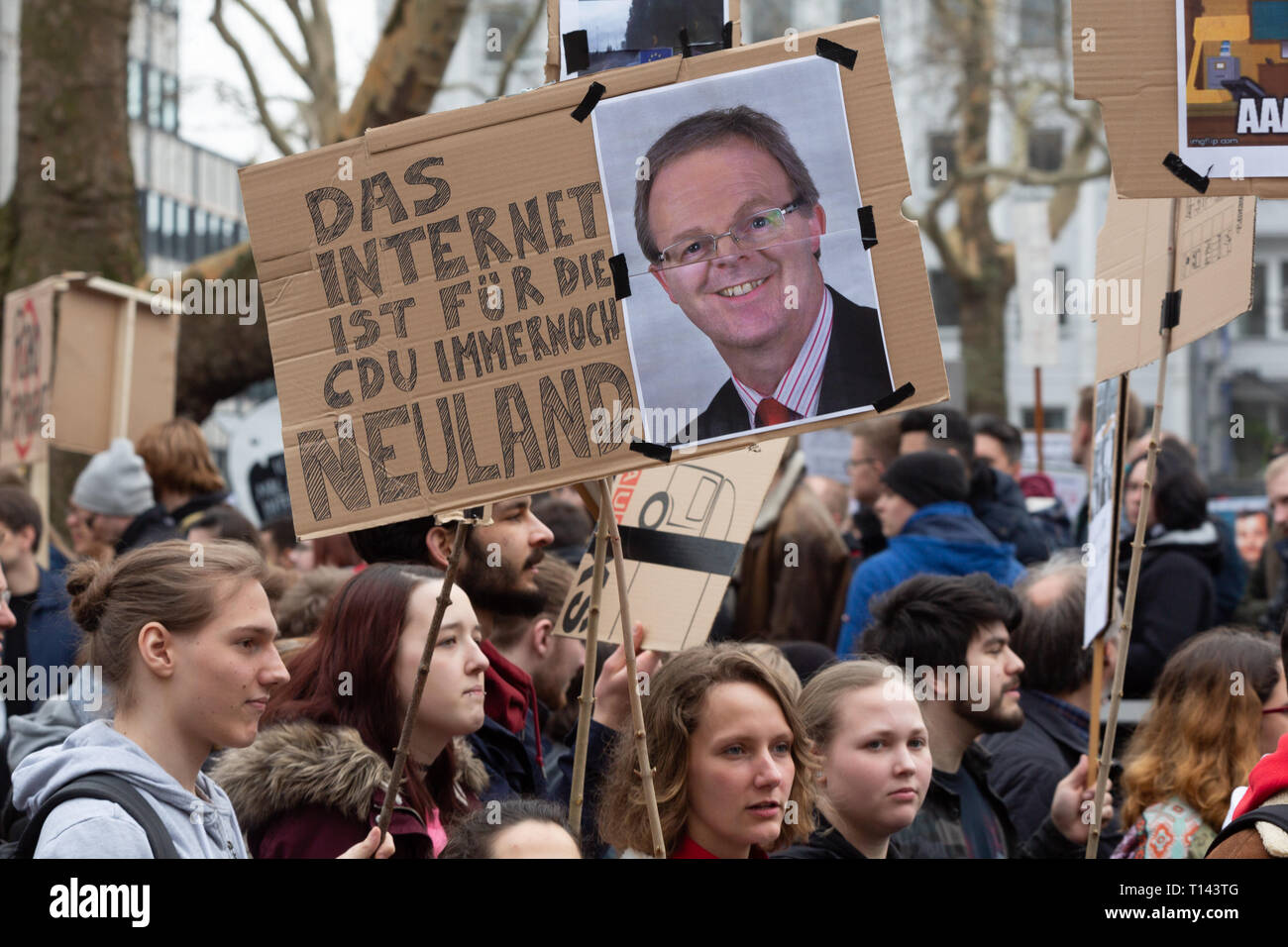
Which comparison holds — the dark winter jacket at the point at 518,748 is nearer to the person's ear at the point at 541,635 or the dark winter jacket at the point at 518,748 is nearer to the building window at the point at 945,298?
the person's ear at the point at 541,635

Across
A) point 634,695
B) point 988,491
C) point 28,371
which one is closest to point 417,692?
point 634,695

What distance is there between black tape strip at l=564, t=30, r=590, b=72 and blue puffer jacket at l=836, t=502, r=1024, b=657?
2.94m

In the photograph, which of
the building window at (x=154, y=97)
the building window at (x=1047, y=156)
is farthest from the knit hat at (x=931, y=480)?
the building window at (x=154, y=97)

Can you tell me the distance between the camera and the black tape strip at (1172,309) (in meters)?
3.38

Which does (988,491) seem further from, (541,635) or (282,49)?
(282,49)

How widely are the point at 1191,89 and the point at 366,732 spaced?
2122 millimetres

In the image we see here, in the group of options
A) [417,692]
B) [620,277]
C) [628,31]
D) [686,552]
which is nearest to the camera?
[417,692]

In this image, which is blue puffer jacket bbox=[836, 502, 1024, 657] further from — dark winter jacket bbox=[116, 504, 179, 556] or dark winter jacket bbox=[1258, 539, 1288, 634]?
dark winter jacket bbox=[116, 504, 179, 556]

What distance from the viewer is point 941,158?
5367mm

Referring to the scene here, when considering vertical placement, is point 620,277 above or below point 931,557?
above
